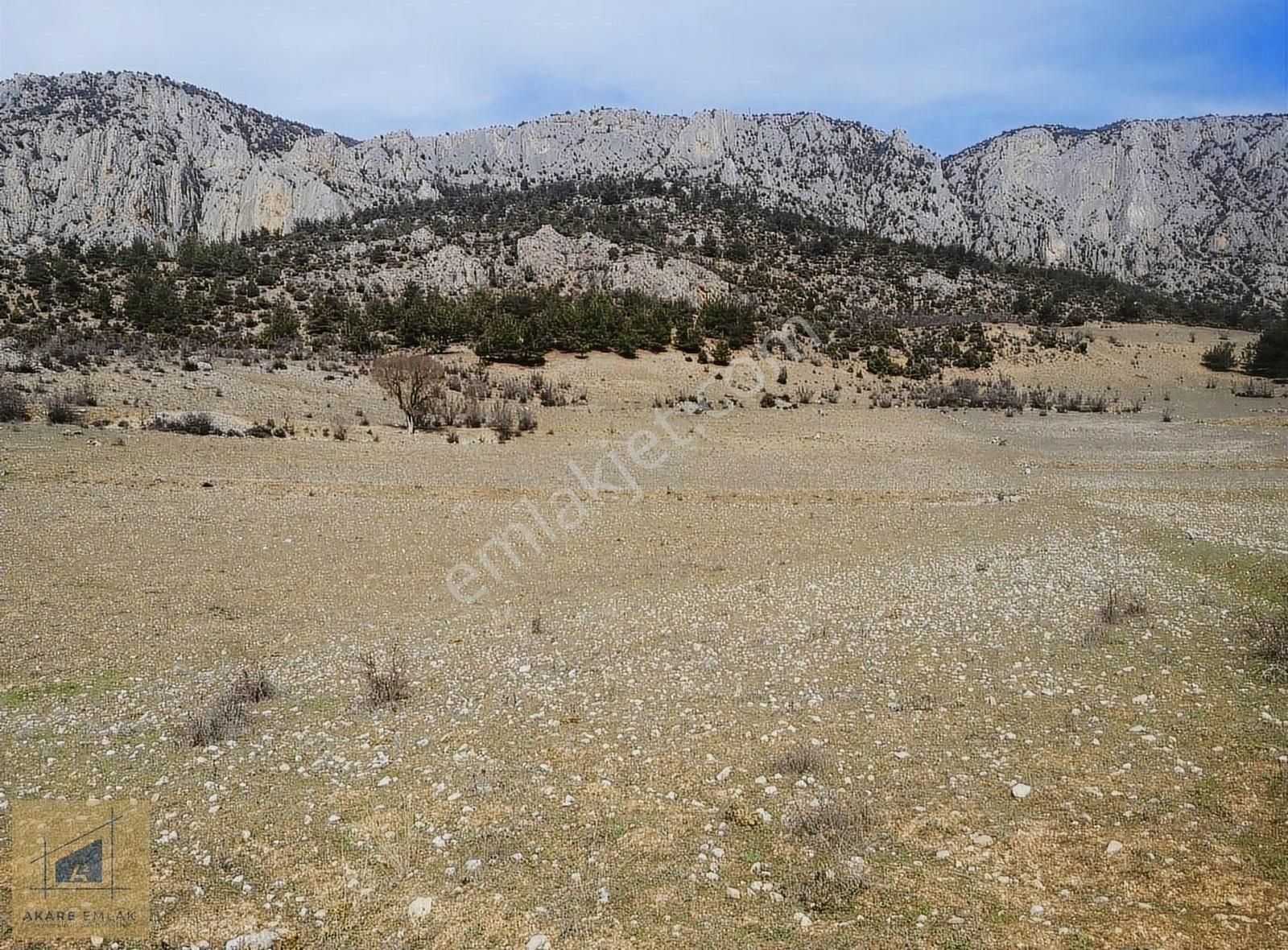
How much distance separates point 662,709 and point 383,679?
Result: 10.8ft

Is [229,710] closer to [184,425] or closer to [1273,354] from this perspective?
[184,425]

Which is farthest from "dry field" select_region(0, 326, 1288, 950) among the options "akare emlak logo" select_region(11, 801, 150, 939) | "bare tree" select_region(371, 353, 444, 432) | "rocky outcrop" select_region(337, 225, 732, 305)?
"rocky outcrop" select_region(337, 225, 732, 305)

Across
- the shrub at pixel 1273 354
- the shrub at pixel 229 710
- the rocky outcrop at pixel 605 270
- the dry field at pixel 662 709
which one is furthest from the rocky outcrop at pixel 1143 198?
the shrub at pixel 229 710

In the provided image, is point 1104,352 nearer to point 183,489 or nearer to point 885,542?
point 885,542

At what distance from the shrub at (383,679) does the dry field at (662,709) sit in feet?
0.30

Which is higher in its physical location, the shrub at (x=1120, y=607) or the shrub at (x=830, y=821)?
the shrub at (x=1120, y=607)

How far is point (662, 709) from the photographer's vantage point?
7582 mm

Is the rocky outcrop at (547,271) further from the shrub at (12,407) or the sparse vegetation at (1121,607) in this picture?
the sparse vegetation at (1121,607)

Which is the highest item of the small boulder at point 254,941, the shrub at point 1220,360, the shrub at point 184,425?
the shrub at point 1220,360

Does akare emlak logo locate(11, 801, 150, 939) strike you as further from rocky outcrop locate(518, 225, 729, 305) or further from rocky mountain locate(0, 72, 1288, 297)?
rocky mountain locate(0, 72, 1288, 297)

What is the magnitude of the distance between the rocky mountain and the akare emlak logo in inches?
3796

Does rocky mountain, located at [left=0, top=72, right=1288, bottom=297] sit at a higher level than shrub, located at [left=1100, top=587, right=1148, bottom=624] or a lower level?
higher

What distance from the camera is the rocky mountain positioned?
279 feet

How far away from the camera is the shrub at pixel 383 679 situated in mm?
7691
